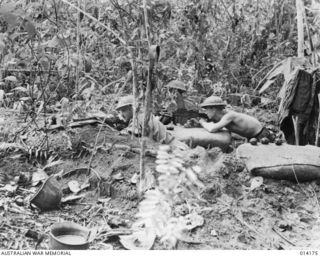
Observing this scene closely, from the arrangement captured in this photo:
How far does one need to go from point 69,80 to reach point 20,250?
1190 mm

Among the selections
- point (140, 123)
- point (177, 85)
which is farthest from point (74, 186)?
point (177, 85)

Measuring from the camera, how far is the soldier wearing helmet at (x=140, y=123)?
2254mm

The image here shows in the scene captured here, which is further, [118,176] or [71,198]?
[118,176]

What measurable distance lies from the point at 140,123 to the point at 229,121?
0.43m

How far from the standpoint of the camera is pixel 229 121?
8.20ft

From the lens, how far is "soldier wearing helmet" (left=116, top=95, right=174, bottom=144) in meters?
2.25

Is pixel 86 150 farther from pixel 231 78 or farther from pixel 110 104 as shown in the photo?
pixel 231 78

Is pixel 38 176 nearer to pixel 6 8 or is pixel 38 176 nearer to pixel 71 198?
pixel 71 198

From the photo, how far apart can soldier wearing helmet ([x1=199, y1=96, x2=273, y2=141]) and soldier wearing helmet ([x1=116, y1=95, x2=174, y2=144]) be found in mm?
271

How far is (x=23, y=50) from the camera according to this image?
282cm

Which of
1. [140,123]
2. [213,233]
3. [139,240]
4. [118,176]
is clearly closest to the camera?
[139,240]

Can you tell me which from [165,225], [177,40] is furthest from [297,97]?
[165,225]

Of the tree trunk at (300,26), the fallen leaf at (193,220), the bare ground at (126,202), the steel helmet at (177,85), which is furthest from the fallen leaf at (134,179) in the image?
the tree trunk at (300,26)

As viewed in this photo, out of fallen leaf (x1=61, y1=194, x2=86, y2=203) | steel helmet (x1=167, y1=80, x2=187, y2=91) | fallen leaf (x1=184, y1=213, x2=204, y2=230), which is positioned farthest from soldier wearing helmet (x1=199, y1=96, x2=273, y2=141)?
fallen leaf (x1=61, y1=194, x2=86, y2=203)
